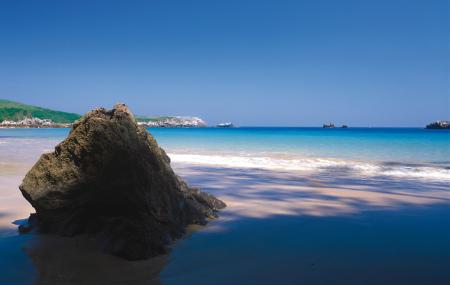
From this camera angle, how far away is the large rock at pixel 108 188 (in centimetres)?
468

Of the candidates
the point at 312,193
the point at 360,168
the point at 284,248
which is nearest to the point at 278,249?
the point at 284,248

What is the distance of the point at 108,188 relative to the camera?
476cm

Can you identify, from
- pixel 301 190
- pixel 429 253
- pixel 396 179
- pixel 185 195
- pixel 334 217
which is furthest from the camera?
pixel 396 179

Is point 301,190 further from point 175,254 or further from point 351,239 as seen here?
point 175,254

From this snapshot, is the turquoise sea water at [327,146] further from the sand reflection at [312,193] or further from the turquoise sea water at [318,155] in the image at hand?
the sand reflection at [312,193]

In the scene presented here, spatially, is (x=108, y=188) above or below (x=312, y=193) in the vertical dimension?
above

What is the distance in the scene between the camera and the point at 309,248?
483 centimetres

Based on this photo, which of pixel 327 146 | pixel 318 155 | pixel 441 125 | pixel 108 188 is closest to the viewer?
pixel 108 188

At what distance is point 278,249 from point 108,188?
2.35 meters

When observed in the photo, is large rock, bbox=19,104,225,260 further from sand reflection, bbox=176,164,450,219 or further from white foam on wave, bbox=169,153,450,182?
white foam on wave, bbox=169,153,450,182

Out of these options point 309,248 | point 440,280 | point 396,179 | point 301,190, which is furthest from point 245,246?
point 396,179

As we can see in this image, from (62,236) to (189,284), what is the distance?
2.31 meters

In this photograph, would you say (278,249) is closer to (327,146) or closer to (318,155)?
(318,155)

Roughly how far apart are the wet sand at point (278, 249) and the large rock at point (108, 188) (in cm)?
24
